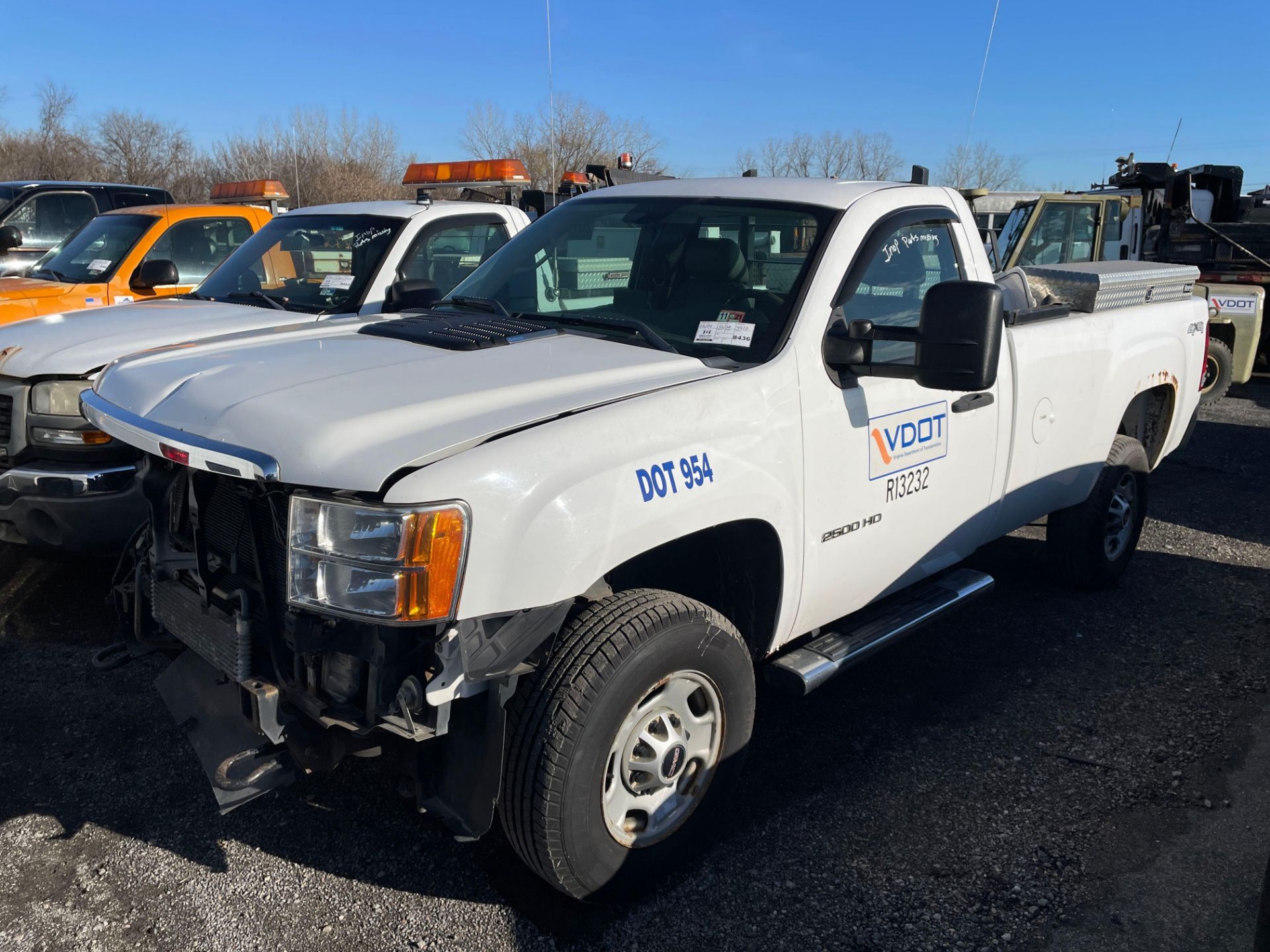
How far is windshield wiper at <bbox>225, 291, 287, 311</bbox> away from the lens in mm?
5852

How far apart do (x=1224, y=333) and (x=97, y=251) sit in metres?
11.2

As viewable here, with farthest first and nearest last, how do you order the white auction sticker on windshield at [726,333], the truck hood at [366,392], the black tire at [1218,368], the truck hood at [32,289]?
the black tire at [1218,368] → the truck hood at [32,289] → the white auction sticker on windshield at [726,333] → the truck hood at [366,392]

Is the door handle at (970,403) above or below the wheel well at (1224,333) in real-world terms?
above

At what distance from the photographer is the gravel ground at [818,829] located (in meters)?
2.81

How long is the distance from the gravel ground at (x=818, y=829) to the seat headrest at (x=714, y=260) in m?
1.76

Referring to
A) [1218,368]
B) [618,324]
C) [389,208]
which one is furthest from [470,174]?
[1218,368]

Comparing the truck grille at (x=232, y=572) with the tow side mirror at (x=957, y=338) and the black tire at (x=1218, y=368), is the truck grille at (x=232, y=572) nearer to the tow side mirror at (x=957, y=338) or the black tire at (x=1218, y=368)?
the tow side mirror at (x=957, y=338)

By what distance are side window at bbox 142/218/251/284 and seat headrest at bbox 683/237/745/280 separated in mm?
5294

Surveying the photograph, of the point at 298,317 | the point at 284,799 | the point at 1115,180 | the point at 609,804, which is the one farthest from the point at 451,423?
the point at 1115,180

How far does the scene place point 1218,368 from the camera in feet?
35.9

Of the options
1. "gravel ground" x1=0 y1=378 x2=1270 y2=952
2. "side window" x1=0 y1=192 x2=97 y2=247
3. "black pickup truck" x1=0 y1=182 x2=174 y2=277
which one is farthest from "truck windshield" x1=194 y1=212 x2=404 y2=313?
"side window" x1=0 y1=192 x2=97 y2=247

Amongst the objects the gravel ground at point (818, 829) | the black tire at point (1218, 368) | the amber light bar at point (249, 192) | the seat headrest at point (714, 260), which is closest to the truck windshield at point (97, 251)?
the amber light bar at point (249, 192)

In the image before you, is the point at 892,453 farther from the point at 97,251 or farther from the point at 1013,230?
the point at 1013,230

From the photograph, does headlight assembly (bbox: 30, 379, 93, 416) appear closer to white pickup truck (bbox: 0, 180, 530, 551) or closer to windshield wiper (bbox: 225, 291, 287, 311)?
white pickup truck (bbox: 0, 180, 530, 551)
